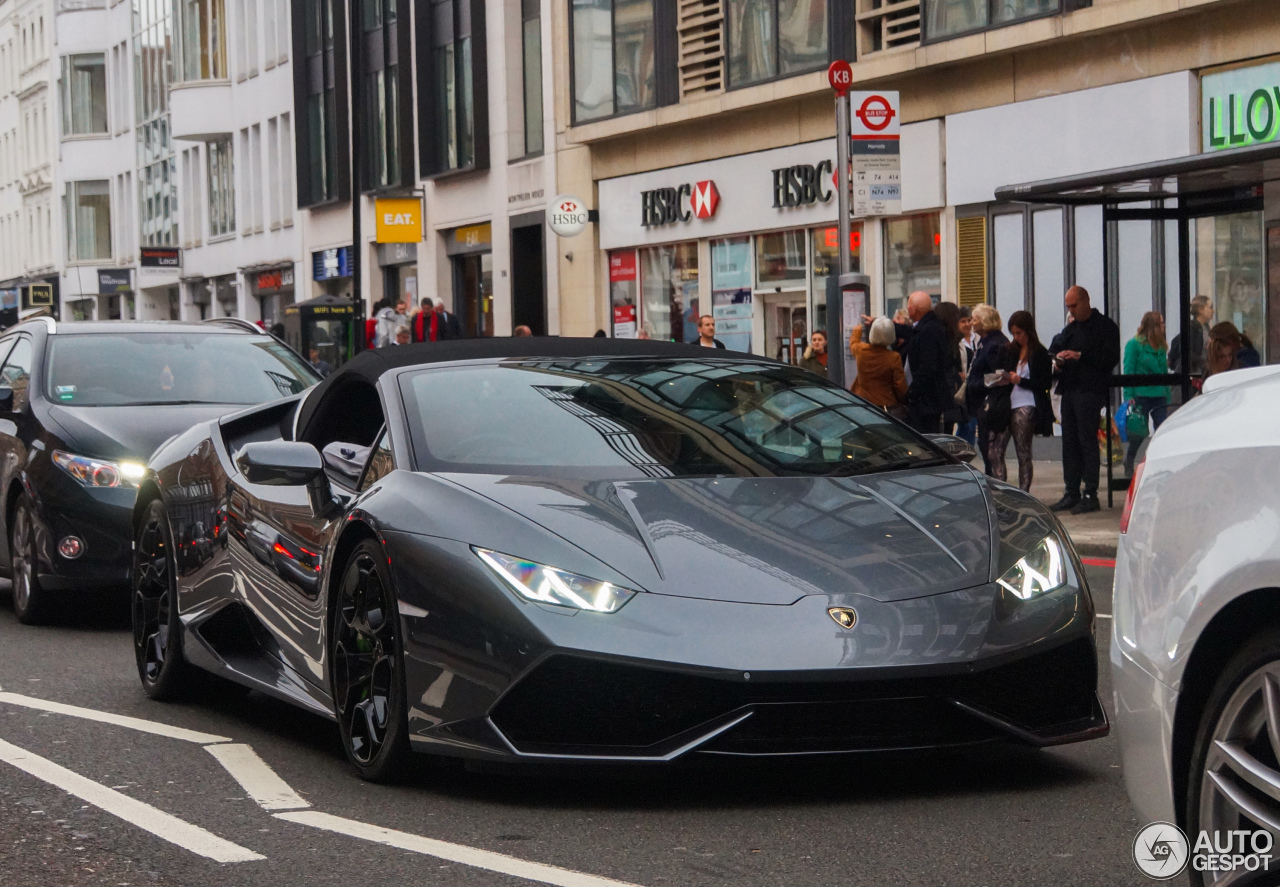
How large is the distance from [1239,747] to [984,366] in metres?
13.8

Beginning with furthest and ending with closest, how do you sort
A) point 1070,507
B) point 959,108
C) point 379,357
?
point 959,108, point 1070,507, point 379,357

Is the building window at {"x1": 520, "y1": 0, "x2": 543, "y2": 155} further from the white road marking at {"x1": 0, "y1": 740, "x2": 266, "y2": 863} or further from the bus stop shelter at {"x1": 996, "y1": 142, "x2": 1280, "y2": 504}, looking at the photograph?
the white road marking at {"x1": 0, "y1": 740, "x2": 266, "y2": 863}

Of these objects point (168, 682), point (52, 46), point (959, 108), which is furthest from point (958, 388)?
point (52, 46)

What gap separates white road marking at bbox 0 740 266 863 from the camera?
5.15 m

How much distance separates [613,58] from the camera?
3253 cm

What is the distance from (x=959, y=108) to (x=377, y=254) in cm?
2221

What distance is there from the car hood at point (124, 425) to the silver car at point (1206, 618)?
7.39 metres

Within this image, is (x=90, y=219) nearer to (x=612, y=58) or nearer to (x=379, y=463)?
(x=612, y=58)

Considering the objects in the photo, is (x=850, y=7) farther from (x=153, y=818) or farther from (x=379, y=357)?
(x=153, y=818)

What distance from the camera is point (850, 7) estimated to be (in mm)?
25875

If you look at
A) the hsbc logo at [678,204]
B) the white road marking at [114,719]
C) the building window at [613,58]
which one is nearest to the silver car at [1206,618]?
the white road marking at [114,719]

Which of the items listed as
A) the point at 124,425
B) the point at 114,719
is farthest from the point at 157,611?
the point at 124,425

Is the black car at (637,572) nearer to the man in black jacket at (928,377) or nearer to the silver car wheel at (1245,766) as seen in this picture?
the silver car wheel at (1245,766)

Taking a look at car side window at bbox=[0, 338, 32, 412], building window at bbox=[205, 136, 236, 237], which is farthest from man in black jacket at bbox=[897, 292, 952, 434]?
building window at bbox=[205, 136, 236, 237]
